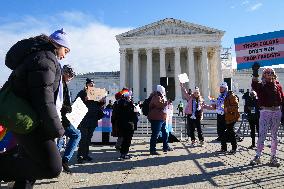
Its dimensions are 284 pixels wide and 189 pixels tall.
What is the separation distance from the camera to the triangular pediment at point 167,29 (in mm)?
63888

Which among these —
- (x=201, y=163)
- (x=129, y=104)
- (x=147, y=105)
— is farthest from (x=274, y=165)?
(x=147, y=105)

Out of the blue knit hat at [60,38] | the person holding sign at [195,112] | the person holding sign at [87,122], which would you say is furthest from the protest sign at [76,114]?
the person holding sign at [195,112]

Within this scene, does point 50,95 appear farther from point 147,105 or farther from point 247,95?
point 247,95

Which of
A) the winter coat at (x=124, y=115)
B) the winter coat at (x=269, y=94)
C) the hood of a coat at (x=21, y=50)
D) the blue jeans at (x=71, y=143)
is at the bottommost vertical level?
the blue jeans at (x=71, y=143)

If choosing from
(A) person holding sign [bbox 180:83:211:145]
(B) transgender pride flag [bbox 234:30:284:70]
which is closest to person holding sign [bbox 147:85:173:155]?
(A) person holding sign [bbox 180:83:211:145]

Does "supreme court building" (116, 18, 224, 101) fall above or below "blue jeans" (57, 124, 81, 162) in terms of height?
above

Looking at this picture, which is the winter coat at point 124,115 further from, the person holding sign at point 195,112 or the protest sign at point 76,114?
the person holding sign at point 195,112

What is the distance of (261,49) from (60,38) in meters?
5.47

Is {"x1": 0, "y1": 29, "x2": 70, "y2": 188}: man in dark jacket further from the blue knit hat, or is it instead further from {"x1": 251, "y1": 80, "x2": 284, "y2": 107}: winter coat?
{"x1": 251, "y1": 80, "x2": 284, "y2": 107}: winter coat

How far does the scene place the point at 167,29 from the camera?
64938 mm

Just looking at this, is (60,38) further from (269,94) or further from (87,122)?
(87,122)

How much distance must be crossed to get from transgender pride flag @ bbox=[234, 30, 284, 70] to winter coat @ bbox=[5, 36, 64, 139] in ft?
18.7

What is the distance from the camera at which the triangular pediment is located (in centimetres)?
6389

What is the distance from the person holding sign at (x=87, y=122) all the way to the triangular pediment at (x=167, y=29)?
56.0 meters
